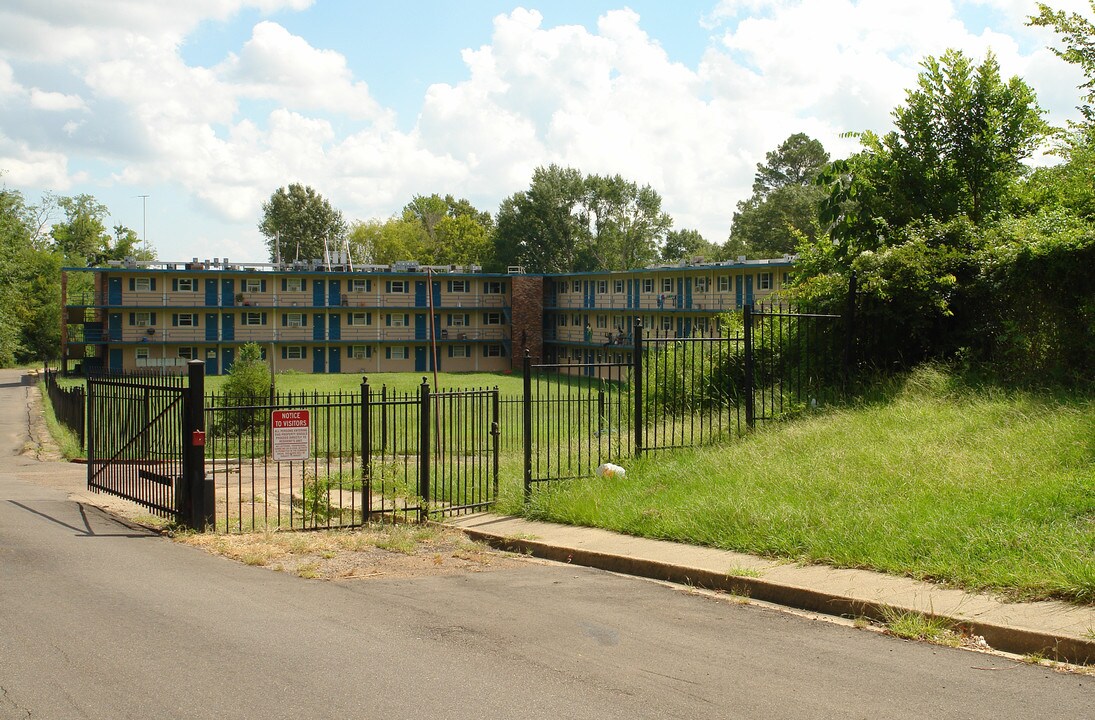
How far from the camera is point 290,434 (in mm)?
12109

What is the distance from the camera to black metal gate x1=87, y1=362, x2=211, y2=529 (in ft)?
37.6

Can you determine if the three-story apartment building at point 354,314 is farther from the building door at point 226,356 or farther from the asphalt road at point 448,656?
the asphalt road at point 448,656

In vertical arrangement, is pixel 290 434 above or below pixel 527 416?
below

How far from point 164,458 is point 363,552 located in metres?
3.26

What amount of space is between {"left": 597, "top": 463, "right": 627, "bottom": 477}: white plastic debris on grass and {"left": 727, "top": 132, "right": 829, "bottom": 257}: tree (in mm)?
63455

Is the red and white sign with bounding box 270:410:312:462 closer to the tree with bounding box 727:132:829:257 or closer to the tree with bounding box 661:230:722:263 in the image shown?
the tree with bounding box 727:132:829:257

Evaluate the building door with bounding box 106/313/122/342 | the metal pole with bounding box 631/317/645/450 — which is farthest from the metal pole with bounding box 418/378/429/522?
the building door with bounding box 106/313/122/342

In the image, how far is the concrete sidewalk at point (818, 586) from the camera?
6.80 meters

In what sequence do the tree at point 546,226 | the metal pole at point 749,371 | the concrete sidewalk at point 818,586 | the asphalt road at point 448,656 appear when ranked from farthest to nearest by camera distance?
the tree at point 546,226 → the metal pole at point 749,371 → the concrete sidewalk at point 818,586 → the asphalt road at point 448,656

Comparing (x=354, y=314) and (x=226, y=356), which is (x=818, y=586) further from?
(x=354, y=314)

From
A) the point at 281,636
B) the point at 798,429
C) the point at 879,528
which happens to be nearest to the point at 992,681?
the point at 879,528

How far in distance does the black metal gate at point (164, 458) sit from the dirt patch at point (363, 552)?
61 cm

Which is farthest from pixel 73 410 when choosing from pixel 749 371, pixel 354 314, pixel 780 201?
pixel 780 201

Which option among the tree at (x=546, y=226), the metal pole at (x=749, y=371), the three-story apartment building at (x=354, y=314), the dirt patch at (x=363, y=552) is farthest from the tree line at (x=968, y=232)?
the tree at (x=546, y=226)
